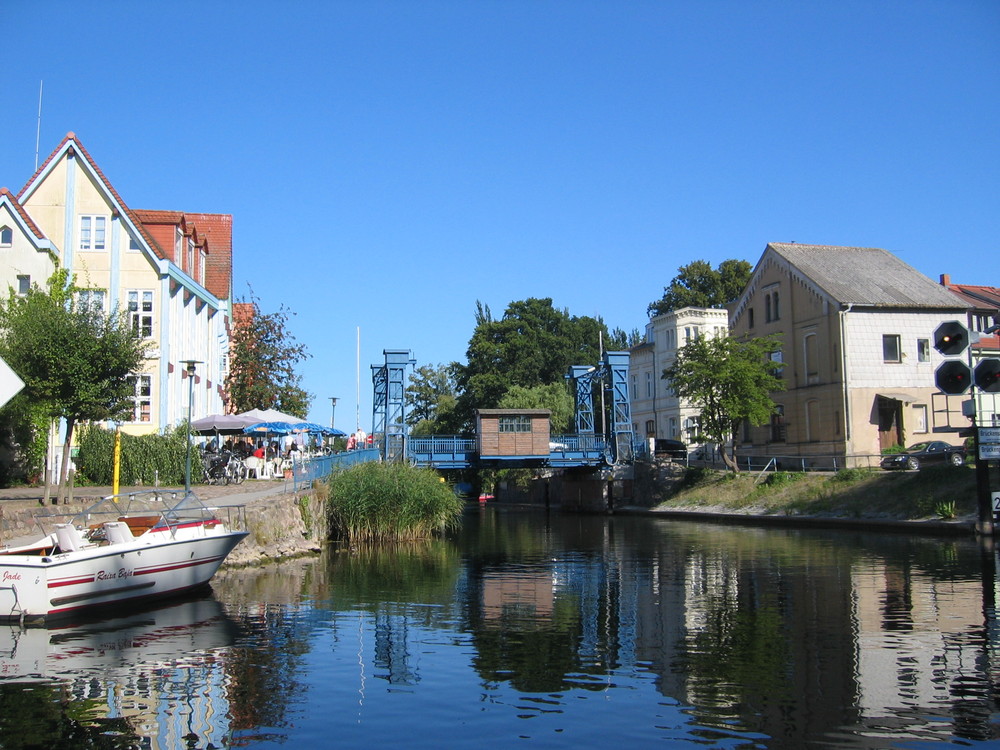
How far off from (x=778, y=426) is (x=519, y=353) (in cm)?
3124

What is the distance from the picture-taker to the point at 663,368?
71.5 metres

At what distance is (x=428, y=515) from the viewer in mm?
34094

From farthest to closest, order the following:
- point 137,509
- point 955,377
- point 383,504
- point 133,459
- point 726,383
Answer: point 726,383, point 383,504, point 133,459, point 137,509, point 955,377

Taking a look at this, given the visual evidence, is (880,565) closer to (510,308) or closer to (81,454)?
(81,454)

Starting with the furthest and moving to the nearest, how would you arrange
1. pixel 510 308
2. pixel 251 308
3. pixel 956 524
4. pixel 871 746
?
1. pixel 510 308
2. pixel 251 308
3. pixel 956 524
4. pixel 871 746

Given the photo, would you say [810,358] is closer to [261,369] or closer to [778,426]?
[778,426]

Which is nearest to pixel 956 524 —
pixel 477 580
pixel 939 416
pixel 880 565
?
pixel 880 565

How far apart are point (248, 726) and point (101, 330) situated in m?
17.7

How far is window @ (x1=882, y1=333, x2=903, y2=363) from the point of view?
50.6 m

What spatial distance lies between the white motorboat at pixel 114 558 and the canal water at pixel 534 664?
549mm

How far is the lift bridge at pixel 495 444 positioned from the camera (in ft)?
163

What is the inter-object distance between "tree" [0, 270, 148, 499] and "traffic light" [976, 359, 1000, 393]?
20.1 meters

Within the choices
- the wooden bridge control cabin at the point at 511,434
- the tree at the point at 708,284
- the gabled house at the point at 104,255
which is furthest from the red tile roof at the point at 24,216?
the tree at the point at 708,284

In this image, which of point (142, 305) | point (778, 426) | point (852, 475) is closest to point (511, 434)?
point (778, 426)
